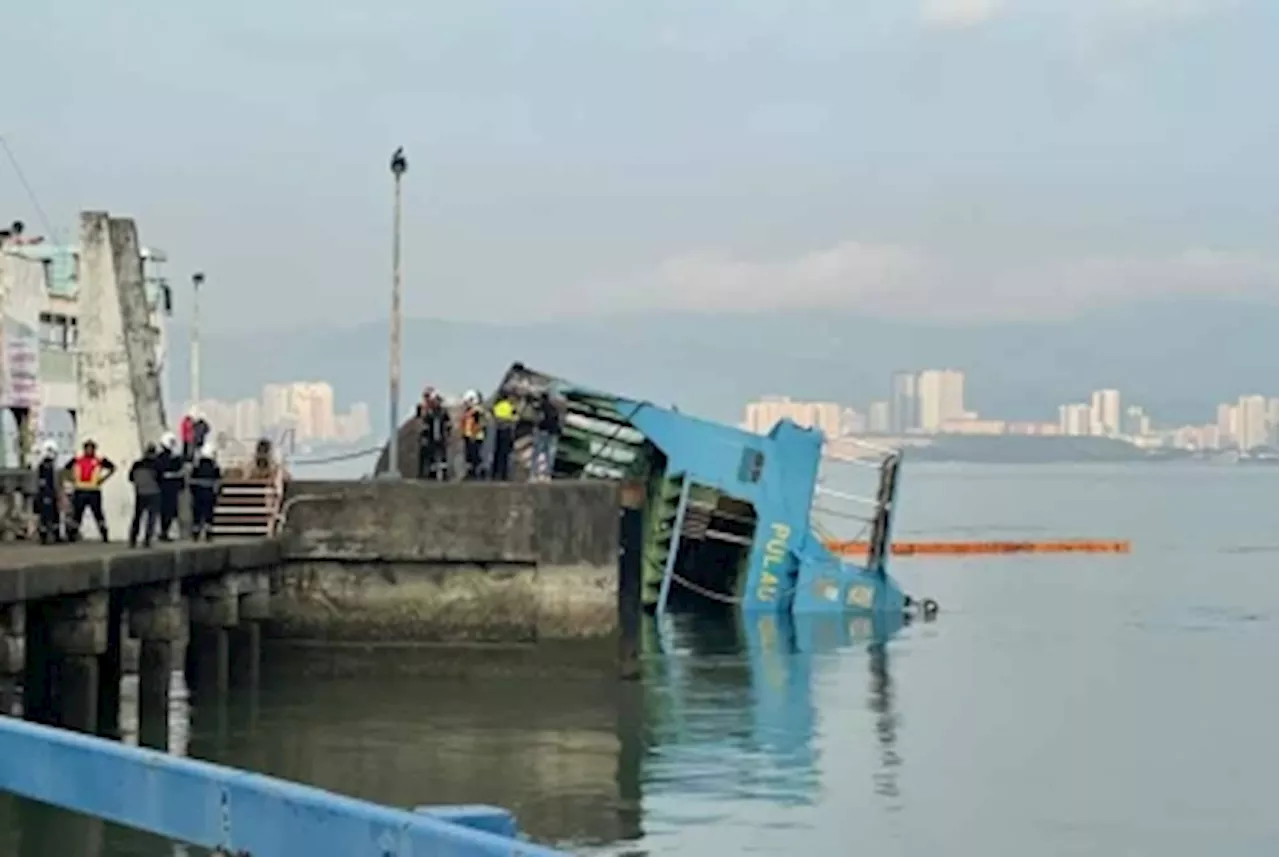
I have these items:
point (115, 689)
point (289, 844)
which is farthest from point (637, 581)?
point (289, 844)

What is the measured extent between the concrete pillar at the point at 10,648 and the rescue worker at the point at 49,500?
742 cm

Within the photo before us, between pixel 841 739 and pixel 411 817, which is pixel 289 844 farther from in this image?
pixel 841 739

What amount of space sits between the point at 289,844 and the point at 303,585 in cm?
1983

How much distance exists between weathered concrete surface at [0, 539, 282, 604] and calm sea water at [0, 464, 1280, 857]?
1.74m

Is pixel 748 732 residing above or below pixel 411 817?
below

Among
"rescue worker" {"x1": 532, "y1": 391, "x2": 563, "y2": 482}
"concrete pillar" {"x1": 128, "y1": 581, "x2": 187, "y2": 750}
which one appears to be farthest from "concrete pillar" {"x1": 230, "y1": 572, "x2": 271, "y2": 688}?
"rescue worker" {"x1": 532, "y1": 391, "x2": 563, "y2": 482}

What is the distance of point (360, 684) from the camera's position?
26156 millimetres

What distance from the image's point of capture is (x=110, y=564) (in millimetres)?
21062

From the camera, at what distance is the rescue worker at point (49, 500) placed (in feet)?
85.7

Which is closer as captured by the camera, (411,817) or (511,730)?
(411,817)

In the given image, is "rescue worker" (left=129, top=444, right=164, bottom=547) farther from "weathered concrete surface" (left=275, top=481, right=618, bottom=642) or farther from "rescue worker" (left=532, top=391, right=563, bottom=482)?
"rescue worker" (left=532, top=391, right=563, bottom=482)

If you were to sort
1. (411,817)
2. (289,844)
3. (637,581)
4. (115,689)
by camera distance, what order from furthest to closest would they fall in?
(637,581) < (115,689) < (289,844) < (411,817)

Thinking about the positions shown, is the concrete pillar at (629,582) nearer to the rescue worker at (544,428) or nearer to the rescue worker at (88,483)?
the rescue worker at (544,428)

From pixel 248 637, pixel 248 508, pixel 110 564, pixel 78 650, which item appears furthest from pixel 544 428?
pixel 78 650
